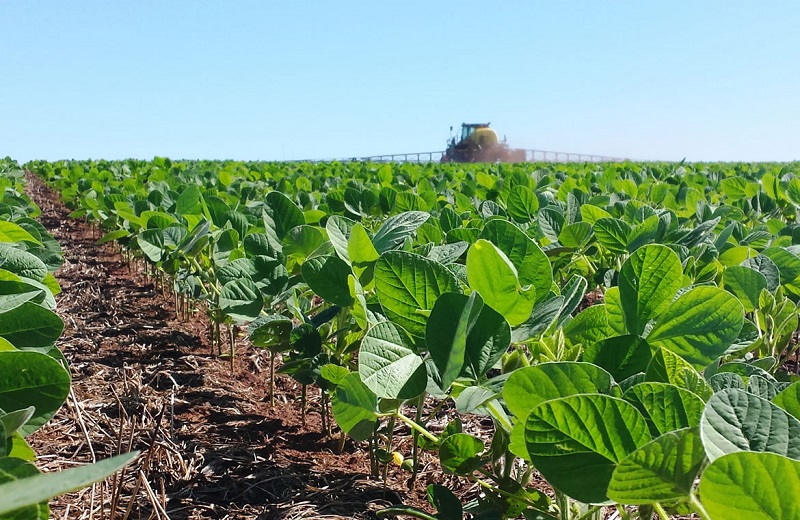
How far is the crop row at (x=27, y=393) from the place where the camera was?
0.33m

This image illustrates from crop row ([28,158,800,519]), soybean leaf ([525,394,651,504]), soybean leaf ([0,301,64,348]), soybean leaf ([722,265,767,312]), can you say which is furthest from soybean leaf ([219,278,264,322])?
soybean leaf ([525,394,651,504])

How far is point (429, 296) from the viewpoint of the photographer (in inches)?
35.5

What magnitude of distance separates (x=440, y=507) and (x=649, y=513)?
1.33 feet

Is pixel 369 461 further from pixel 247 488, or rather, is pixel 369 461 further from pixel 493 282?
pixel 493 282

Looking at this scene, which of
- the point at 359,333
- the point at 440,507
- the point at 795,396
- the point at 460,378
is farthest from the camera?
the point at 359,333

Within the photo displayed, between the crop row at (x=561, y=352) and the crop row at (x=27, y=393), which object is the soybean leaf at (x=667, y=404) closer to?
the crop row at (x=561, y=352)

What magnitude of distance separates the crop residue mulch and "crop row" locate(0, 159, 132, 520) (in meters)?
0.22

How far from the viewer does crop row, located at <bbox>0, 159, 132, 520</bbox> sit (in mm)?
325

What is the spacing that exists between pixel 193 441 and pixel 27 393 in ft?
4.35

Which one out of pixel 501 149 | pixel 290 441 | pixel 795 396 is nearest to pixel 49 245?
pixel 290 441

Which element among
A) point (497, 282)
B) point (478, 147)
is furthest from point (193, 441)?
point (478, 147)

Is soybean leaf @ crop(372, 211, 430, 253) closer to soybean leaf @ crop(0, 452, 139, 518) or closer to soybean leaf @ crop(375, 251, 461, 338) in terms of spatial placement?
soybean leaf @ crop(375, 251, 461, 338)

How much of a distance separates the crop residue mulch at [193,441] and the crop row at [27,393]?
0.22m

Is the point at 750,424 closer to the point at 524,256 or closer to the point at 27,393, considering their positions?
the point at 524,256
